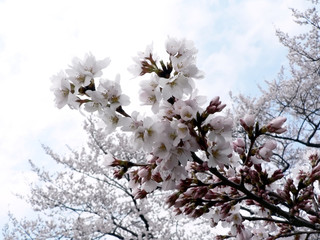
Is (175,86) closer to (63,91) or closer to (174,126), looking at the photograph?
(174,126)

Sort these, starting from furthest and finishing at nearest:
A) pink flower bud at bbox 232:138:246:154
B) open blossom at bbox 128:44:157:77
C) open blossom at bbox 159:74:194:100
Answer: pink flower bud at bbox 232:138:246:154 → open blossom at bbox 128:44:157:77 → open blossom at bbox 159:74:194:100

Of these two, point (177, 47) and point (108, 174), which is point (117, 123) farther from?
point (108, 174)

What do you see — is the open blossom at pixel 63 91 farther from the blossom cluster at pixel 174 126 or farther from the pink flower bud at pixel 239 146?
the pink flower bud at pixel 239 146

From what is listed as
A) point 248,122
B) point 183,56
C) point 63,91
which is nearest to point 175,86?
point 183,56

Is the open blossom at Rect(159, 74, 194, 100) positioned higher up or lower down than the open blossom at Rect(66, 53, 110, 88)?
lower down

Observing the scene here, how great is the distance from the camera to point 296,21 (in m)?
10.6

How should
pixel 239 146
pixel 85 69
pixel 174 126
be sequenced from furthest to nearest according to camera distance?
pixel 239 146, pixel 85 69, pixel 174 126

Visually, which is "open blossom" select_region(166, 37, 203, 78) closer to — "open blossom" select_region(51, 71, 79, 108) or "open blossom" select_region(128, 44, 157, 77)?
"open blossom" select_region(128, 44, 157, 77)

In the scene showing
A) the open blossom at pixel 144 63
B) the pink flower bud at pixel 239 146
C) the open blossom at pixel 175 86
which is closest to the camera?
the open blossom at pixel 175 86

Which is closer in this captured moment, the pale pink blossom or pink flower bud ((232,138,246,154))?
the pale pink blossom

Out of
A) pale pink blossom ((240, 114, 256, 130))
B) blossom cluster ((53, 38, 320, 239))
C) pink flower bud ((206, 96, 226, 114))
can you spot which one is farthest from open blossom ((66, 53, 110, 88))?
pale pink blossom ((240, 114, 256, 130))

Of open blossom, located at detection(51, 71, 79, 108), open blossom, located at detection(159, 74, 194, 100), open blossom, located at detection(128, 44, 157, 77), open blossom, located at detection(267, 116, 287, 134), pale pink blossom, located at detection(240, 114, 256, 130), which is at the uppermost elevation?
open blossom, located at detection(128, 44, 157, 77)

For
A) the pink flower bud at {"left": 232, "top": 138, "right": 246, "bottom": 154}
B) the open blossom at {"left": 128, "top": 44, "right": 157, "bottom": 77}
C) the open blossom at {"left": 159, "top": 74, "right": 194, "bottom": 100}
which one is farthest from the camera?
the pink flower bud at {"left": 232, "top": 138, "right": 246, "bottom": 154}

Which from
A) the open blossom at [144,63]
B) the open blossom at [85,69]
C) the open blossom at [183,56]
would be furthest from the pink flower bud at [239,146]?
the open blossom at [85,69]
